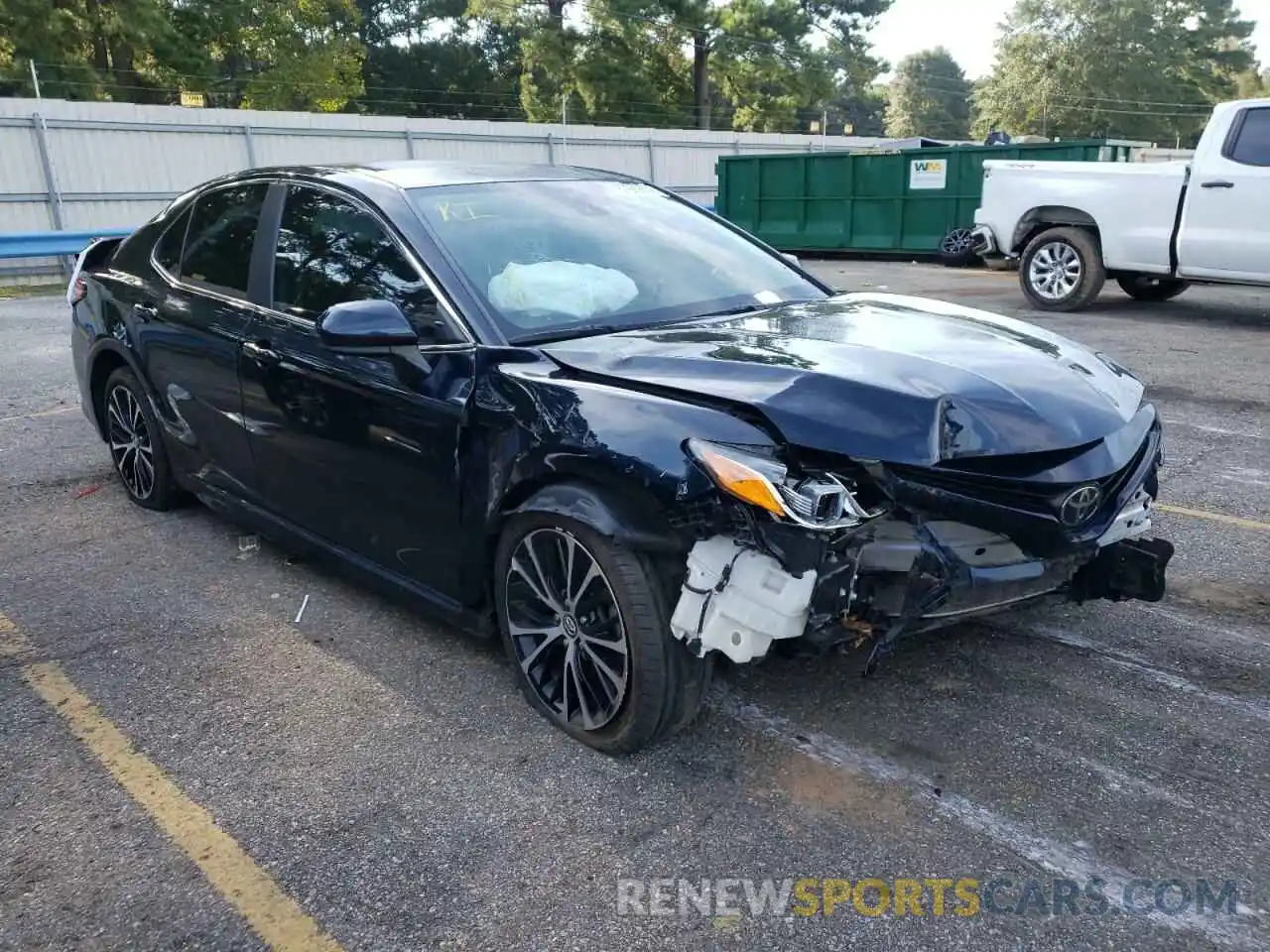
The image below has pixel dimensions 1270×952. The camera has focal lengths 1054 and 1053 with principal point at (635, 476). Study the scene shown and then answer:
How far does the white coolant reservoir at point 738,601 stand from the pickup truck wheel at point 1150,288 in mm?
10676

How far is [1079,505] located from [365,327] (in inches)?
83.2

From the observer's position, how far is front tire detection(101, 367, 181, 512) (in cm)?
495

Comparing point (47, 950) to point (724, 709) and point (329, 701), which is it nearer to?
point (329, 701)

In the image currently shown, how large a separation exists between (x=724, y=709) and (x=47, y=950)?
1875mm

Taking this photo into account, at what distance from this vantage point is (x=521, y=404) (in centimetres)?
304

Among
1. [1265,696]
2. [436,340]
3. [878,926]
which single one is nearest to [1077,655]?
[1265,696]

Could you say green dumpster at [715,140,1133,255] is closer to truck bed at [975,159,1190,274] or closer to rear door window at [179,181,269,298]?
truck bed at [975,159,1190,274]

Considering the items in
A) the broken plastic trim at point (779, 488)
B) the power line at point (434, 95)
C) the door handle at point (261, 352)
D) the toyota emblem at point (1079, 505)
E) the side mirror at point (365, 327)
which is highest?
the power line at point (434, 95)

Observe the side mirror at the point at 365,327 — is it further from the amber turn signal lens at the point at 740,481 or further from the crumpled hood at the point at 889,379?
the amber turn signal lens at the point at 740,481

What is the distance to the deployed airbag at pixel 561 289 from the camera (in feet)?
11.1

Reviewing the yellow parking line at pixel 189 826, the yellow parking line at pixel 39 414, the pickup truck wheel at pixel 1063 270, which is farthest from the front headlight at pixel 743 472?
the pickup truck wheel at pixel 1063 270

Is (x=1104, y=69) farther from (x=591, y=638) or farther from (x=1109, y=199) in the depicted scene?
(x=591, y=638)

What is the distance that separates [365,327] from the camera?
3.19 m

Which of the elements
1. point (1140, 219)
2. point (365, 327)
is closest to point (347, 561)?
point (365, 327)
